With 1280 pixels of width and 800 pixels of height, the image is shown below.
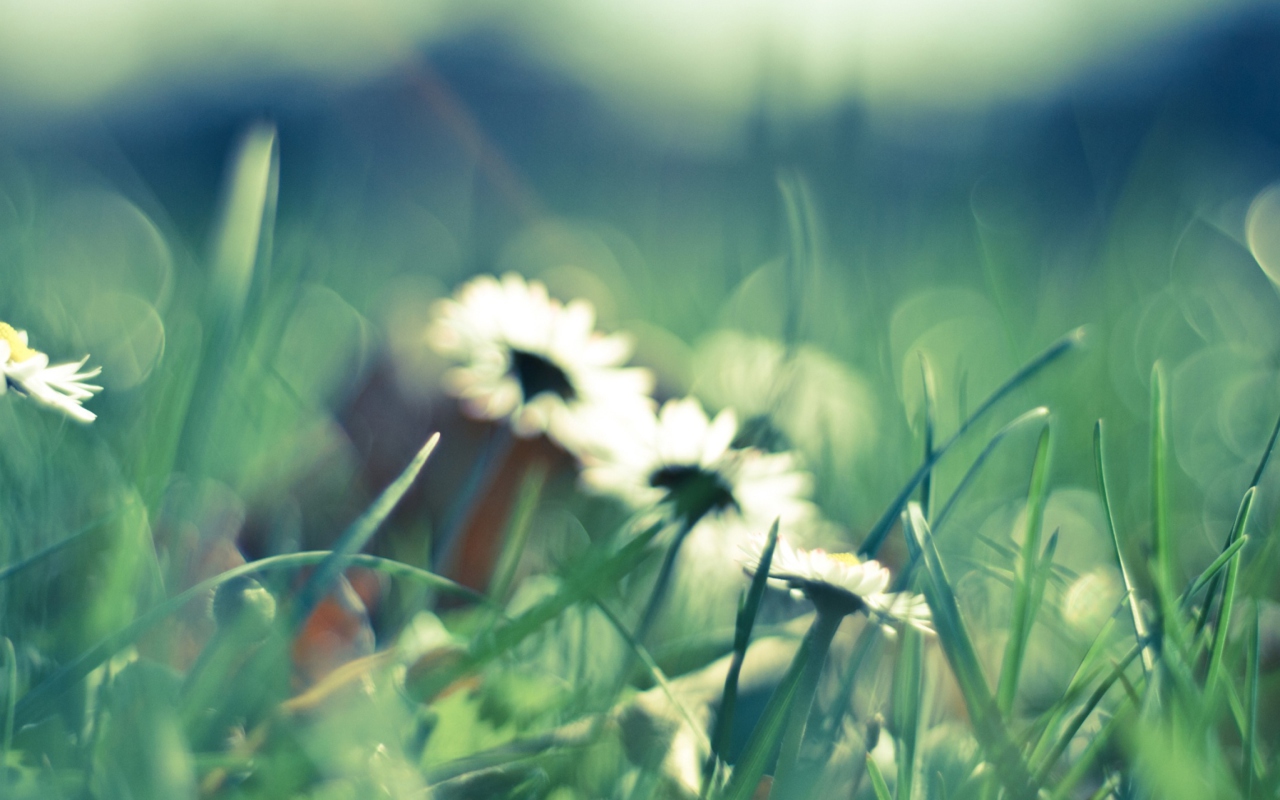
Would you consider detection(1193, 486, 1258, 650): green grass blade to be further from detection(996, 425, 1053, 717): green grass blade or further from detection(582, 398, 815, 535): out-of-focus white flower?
detection(582, 398, 815, 535): out-of-focus white flower

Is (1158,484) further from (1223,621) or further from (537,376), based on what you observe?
(537,376)

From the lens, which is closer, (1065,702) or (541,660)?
(1065,702)

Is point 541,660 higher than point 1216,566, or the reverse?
point 1216,566

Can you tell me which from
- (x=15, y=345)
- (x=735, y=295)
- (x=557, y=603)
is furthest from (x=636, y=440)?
(x=735, y=295)

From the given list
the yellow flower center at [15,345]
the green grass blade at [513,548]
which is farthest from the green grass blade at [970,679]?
the yellow flower center at [15,345]

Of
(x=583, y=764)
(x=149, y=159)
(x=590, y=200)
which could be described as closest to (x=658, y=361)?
(x=583, y=764)

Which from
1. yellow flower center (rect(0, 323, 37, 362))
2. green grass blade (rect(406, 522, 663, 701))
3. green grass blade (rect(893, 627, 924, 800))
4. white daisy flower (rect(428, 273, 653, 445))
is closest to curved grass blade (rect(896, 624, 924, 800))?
green grass blade (rect(893, 627, 924, 800))
